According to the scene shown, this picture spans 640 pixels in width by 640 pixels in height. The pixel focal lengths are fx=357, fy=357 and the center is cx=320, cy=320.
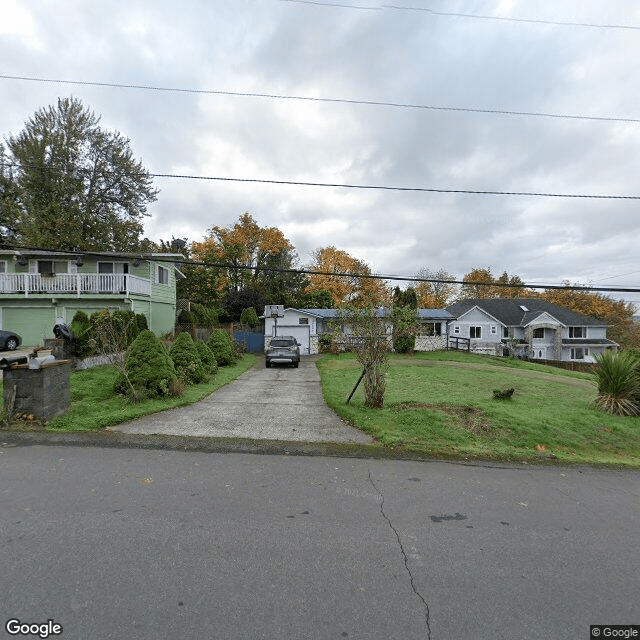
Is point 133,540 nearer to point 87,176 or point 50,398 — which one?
point 50,398

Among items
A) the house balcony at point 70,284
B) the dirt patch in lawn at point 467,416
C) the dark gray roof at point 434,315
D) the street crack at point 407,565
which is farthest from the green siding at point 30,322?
the dark gray roof at point 434,315

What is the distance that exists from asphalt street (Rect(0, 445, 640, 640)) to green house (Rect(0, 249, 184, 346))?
15252 mm

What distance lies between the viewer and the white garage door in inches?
1065

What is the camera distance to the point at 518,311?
124 feet

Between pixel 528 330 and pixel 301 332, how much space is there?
23.6 metres

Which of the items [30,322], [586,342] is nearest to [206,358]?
[30,322]

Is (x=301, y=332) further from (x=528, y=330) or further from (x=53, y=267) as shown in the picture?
(x=528, y=330)

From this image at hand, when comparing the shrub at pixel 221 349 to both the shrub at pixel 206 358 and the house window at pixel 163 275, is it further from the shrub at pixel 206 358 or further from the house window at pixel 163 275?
the house window at pixel 163 275

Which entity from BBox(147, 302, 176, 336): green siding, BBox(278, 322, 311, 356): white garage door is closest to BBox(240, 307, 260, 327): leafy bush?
BBox(278, 322, 311, 356): white garage door

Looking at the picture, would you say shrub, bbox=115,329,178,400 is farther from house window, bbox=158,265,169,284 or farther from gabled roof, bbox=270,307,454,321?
gabled roof, bbox=270,307,454,321

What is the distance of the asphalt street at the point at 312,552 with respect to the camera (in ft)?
7.26

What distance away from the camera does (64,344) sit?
413 inches

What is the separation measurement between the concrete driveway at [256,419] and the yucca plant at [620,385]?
636 cm

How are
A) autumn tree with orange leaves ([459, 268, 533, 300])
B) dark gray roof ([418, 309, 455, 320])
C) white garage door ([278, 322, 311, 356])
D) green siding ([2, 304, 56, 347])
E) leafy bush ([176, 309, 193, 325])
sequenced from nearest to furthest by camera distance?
green siding ([2, 304, 56, 347])
leafy bush ([176, 309, 193, 325])
white garage door ([278, 322, 311, 356])
dark gray roof ([418, 309, 455, 320])
autumn tree with orange leaves ([459, 268, 533, 300])
